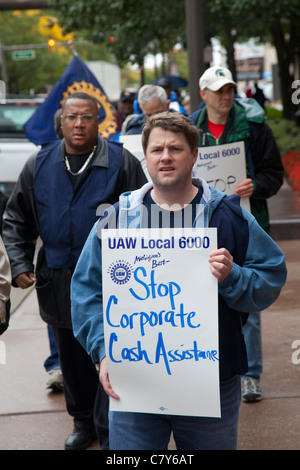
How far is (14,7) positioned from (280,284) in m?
27.2

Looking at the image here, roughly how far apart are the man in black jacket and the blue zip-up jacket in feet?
4.00

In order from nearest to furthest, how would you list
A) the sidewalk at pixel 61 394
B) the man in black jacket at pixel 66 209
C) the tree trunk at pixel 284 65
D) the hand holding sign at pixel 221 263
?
the hand holding sign at pixel 221 263 → the man in black jacket at pixel 66 209 → the sidewalk at pixel 61 394 → the tree trunk at pixel 284 65

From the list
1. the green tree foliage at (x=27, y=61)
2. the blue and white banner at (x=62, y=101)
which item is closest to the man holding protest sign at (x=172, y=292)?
the blue and white banner at (x=62, y=101)

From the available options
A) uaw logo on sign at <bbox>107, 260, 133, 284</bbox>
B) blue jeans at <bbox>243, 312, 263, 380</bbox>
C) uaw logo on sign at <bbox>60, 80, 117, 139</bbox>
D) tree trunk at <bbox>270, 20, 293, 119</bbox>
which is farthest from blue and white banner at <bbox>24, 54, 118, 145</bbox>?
tree trunk at <bbox>270, 20, 293, 119</bbox>

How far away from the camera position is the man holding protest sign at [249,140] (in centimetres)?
498

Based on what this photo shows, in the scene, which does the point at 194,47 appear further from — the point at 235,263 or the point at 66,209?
the point at 235,263

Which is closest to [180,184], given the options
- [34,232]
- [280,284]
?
[280,284]

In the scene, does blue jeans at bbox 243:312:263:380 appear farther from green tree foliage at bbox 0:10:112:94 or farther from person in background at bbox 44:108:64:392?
green tree foliage at bbox 0:10:112:94

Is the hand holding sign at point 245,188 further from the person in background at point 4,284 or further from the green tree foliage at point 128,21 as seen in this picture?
the green tree foliage at point 128,21

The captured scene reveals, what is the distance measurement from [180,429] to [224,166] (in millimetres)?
2336

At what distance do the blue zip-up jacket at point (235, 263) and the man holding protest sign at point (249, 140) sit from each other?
6.31ft

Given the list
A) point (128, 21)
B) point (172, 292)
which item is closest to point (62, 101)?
point (172, 292)

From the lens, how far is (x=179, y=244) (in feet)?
9.40
